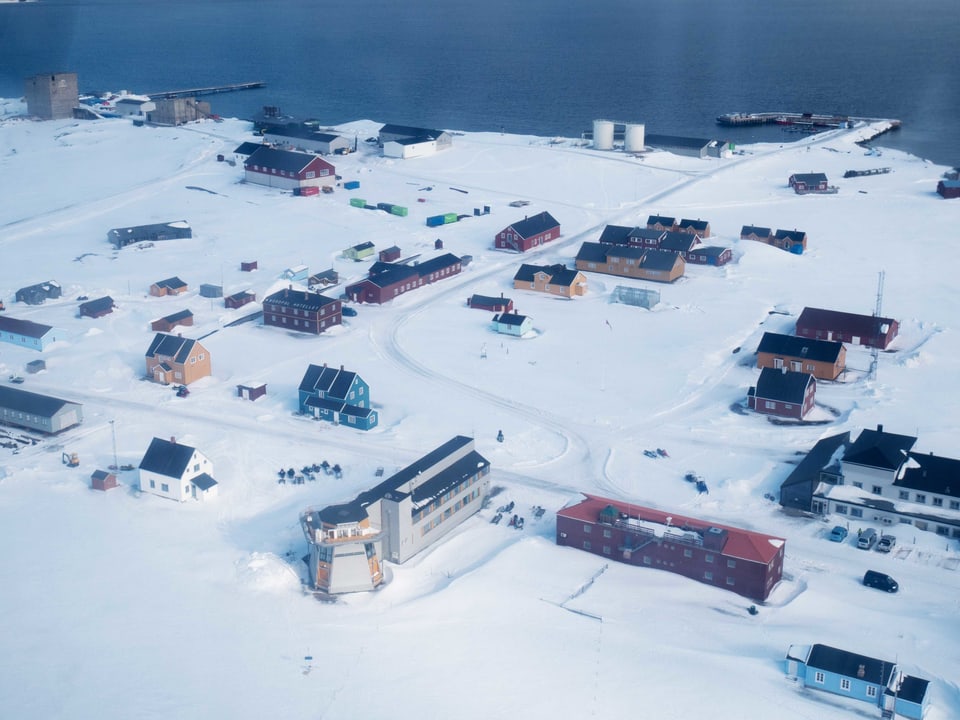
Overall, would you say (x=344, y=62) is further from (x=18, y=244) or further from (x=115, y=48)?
(x=18, y=244)

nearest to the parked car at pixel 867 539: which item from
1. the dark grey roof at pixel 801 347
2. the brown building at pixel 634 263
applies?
the dark grey roof at pixel 801 347

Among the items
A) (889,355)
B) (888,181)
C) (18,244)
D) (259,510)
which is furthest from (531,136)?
(259,510)

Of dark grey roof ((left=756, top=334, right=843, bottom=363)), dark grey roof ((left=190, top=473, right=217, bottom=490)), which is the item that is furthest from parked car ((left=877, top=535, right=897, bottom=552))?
dark grey roof ((left=190, top=473, right=217, bottom=490))

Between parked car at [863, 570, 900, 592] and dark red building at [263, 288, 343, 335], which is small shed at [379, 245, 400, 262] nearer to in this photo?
dark red building at [263, 288, 343, 335]

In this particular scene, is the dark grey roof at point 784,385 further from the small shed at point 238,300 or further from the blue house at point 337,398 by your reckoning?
the small shed at point 238,300

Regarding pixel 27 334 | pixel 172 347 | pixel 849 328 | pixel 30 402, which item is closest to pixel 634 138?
pixel 849 328

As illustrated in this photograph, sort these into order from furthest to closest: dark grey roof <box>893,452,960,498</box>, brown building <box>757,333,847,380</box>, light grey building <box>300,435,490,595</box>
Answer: brown building <box>757,333,847,380</box>, dark grey roof <box>893,452,960,498</box>, light grey building <box>300,435,490,595</box>

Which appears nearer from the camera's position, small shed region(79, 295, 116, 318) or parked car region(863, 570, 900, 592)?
parked car region(863, 570, 900, 592)
